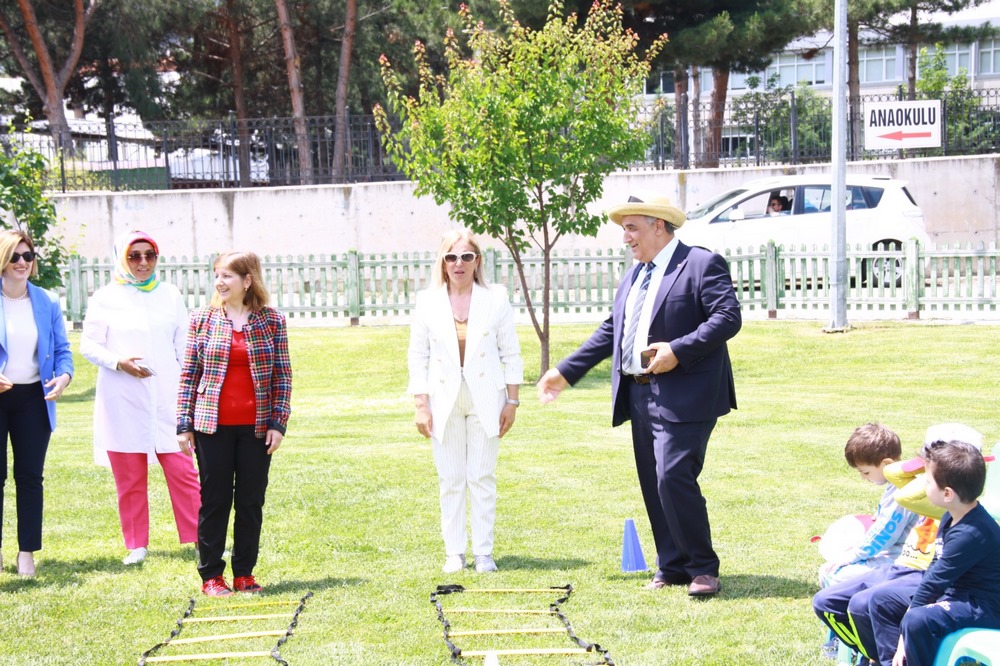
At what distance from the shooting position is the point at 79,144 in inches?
1053

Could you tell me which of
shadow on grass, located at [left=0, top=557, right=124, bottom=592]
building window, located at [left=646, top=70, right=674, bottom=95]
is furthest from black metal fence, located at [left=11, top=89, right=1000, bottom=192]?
shadow on grass, located at [left=0, top=557, right=124, bottom=592]

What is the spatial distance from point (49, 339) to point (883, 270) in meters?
15.2

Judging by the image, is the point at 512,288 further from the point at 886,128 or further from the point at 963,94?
the point at 963,94

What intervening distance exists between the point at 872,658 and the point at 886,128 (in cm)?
2209

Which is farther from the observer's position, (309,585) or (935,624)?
(309,585)

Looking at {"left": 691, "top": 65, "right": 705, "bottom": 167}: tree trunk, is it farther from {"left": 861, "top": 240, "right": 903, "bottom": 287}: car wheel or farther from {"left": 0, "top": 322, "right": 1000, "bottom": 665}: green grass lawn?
{"left": 0, "top": 322, "right": 1000, "bottom": 665}: green grass lawn

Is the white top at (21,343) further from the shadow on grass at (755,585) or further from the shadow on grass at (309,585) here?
the shadow on grass at (755,585)

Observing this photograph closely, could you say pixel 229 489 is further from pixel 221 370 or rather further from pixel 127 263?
pixel 127 263

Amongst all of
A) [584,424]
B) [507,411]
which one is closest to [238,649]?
[507,411]

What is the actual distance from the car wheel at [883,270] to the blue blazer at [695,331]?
14.2 m

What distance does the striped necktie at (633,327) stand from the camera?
6.21 meters

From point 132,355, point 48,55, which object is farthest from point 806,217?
point 48,55

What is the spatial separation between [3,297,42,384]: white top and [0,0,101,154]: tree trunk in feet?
68.7

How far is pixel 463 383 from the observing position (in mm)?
6738
